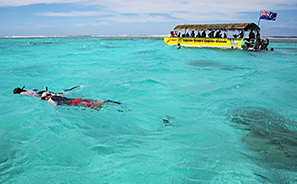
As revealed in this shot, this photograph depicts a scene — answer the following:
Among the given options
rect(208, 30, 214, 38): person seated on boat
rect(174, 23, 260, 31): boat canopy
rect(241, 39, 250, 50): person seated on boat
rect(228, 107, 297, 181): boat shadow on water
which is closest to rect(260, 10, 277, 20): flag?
rect(174, 23, 260, 31): boat canopy

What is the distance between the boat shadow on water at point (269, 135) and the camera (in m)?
4.15

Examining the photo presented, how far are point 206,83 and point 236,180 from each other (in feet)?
25.5

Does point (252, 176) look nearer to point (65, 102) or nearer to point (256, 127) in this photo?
point (256, 127)

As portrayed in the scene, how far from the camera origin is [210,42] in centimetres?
2956

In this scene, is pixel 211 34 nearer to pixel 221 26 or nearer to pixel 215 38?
pixel 215 38

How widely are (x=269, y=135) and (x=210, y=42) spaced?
26.5 metres

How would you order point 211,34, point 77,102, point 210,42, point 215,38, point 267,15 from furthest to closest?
point 211,34
point 210,42
point 215,38
point 267,15
point 77,102

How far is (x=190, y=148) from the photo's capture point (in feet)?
15.4

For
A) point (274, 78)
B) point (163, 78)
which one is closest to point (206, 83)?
point (163, 78)

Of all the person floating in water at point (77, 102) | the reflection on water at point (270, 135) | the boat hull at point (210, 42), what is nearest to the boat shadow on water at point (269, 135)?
the reflection on water at point (270, 135)

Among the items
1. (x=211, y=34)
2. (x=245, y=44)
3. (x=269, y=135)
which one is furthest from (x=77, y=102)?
(x=211, y=34)

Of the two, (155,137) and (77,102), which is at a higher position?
(77,102)

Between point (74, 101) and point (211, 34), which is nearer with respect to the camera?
point (74, 101)

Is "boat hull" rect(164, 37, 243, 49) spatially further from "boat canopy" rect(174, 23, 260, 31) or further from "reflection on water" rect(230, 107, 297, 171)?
"reflection on water" rect(230, 107, 297, 171)
